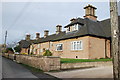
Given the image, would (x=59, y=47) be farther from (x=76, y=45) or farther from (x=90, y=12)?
(x=90, y=12)

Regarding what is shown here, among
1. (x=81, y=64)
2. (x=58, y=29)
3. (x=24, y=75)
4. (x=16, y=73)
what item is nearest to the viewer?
(x=24, y=75)

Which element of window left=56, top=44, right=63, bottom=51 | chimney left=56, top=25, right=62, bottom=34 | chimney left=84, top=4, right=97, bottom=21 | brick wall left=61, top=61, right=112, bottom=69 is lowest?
brick wall left=61, top=61, right=112, bottom=69

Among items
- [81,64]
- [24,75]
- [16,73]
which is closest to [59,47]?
[81,64]

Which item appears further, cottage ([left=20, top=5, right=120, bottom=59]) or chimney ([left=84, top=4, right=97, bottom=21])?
chimney ([left=84, top=4, right=97, bottom=21])

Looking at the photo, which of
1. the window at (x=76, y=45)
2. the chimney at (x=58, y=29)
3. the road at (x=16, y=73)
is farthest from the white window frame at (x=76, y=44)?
the chimney at (x=58, y=29)

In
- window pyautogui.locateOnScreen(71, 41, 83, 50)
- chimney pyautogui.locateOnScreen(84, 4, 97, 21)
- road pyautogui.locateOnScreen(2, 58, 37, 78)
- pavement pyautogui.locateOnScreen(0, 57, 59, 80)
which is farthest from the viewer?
chimney pyautogui.locateOnScreen(84, 4, 97, 21)

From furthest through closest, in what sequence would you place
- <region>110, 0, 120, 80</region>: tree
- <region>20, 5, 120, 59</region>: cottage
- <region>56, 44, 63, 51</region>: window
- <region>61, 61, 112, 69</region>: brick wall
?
<region>56, 44, 63, 51</region>: window → <region>20, 5, 120, 59</region>: cottage → <region>61, 61, 112, 69</region>: brick wall → <region>110, 0, 120, 80</region>: tree

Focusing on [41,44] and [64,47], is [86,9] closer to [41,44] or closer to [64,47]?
[64,47]

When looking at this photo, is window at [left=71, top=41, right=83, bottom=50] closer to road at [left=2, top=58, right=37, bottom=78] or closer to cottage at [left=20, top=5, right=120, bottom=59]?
cottage at [left=20, top=5, right=120, bottom=59]

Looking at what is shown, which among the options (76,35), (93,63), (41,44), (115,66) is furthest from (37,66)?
(41,44)

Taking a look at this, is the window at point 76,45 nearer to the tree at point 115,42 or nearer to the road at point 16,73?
the road at point 16,73

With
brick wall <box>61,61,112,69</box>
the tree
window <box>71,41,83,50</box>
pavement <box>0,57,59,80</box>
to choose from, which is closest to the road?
pavement <box>0,57,59,80</box>

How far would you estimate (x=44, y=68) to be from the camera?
35.1ft

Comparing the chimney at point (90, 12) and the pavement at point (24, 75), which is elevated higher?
the chimney at point (90, 12)
